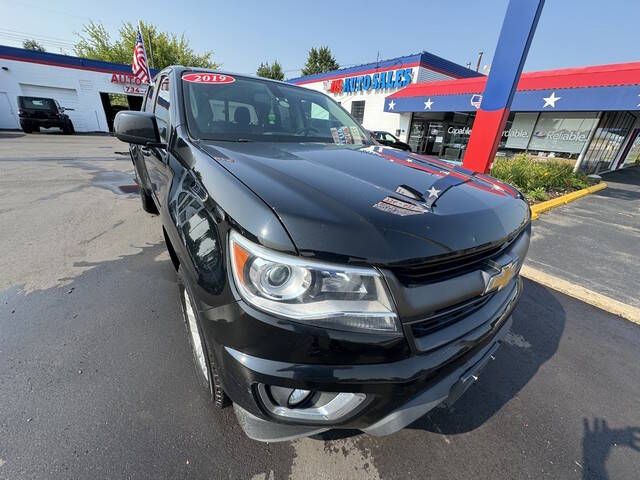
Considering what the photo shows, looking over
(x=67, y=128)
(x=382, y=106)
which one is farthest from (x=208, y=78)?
(x=67, y=128)

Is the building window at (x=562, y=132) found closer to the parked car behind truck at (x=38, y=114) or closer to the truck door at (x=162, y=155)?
the truck door at (x=162, y=155)

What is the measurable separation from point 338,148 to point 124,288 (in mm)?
2350

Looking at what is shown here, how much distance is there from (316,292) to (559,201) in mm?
8515

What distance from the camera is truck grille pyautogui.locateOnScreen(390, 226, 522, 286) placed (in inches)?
42.1

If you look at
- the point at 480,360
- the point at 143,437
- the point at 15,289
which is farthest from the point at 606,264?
the point at 15,289

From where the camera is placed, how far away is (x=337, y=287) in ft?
3.36

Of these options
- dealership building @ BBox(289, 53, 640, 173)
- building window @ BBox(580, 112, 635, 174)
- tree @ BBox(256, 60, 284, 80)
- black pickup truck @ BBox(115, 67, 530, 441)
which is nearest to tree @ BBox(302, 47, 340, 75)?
tree @ BBox(256, 60, 284, 80)

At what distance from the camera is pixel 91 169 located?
8398mm

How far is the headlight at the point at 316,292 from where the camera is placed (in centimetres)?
100

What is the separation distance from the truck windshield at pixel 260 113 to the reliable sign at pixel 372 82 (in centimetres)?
1539

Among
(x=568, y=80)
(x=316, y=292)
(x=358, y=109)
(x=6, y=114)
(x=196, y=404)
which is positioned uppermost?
(x=568, y=80)

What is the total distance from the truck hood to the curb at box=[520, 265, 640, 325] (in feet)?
7.22

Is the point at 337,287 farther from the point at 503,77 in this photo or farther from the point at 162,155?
the point at 503,77

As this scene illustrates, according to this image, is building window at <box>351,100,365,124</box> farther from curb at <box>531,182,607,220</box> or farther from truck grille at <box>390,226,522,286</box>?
truck grille at <box>390,226,522,286</box>
